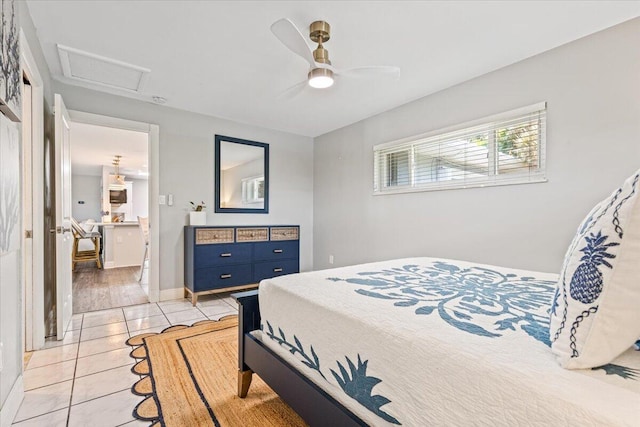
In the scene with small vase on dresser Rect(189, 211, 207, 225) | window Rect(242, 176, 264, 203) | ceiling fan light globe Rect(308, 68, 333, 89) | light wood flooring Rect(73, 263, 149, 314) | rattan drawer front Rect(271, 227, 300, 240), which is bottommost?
light wood flooring Rect(73, 263, 149, 314)

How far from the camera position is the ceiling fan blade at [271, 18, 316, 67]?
5.53 ft

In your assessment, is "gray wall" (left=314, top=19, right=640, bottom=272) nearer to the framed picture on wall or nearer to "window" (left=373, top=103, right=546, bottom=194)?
"window" (left=373, top=103, right=546, bottom=194)

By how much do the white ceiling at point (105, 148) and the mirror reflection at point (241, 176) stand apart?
157 cm

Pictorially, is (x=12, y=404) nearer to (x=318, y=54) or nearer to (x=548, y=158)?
(x=318, y=54)

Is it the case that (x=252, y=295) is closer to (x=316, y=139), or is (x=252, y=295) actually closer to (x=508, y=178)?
(x=508, y=178)

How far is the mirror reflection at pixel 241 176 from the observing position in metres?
3.96

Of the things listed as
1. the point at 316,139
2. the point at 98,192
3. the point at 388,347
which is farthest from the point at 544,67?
the point at 98,192

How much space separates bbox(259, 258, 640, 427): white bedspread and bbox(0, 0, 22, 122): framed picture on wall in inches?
59.3

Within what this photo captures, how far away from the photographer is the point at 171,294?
11.7 ft

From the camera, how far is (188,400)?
1619 mm

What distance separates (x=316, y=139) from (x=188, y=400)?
399 cm

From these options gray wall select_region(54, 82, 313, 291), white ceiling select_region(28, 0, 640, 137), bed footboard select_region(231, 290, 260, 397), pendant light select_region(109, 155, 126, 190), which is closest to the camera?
bed footboard select_region(231, 290, 260, 397)

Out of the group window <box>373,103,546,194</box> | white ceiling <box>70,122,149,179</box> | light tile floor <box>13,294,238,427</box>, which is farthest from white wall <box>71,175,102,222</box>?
window <box>373,103,546,194</box>

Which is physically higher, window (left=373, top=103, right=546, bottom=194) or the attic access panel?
the attic access panel
